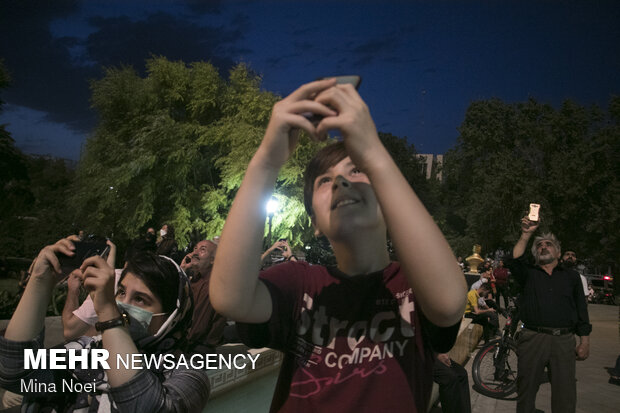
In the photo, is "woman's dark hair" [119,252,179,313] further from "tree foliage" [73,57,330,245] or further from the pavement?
"tree foliage" [73,57,330,245]

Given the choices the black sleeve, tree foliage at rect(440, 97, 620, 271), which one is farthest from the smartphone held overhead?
tree foliage at rect(440, 97, 620, 271)

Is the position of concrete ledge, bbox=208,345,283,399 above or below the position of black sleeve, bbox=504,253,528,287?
below

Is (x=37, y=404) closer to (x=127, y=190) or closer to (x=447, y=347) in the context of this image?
(x=447, y=347)

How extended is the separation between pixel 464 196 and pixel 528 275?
35184 mm

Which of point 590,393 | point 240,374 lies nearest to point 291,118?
point 240,374

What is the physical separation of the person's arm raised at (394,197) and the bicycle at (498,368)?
6509 mm

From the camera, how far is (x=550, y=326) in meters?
4.95

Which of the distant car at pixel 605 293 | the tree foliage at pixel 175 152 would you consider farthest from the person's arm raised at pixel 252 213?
the distant car at pixel 605 293

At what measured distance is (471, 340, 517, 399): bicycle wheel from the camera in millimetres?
6594

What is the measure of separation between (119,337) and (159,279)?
1.99 ft

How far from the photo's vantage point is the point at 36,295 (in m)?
1.75

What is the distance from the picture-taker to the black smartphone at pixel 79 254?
171 cm

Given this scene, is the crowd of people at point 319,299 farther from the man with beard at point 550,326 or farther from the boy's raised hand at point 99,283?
the man with beard at point 550,326

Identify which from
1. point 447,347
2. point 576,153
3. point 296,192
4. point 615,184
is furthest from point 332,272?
point 576,153
